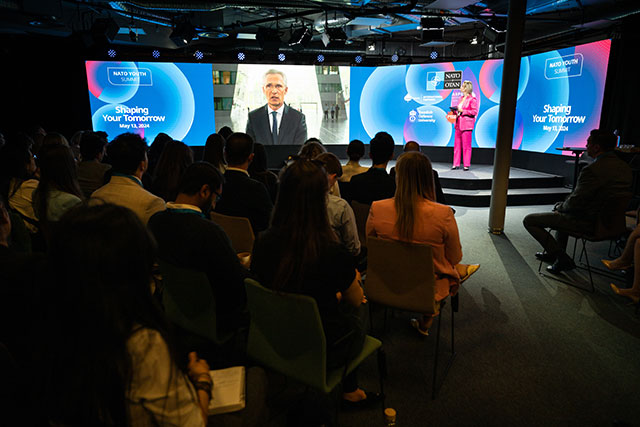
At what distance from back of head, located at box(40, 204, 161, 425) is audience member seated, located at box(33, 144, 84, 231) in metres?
1.99

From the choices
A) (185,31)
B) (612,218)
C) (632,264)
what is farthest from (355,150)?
(185,31)

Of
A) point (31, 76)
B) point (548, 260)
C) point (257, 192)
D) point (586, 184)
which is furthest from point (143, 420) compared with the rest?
point (31, 76)

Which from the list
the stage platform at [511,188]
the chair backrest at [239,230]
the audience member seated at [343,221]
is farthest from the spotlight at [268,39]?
the audience member seated at [343,221]

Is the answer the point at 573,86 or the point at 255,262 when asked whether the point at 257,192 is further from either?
the point at 573,86

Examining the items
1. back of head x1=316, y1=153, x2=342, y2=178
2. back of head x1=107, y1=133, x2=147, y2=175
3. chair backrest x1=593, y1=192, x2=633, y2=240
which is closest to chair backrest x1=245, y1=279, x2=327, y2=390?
back of head x1=107, y1=133, x2=147, y2=175

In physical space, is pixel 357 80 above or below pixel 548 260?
above

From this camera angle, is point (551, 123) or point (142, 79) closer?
point (551, 123)

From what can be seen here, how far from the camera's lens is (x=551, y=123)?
826 centimetres

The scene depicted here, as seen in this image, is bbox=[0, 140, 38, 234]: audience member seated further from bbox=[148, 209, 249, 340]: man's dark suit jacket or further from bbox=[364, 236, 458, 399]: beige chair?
bbox=[364, 236, 458, 399]: beige chair

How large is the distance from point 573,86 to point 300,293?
331 inches

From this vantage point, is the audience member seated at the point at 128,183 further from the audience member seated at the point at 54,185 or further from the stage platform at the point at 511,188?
the stage platform at the point at 511,188

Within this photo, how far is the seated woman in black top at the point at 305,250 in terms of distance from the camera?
1.58 m

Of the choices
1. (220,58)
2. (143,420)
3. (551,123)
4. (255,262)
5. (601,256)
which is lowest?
(601,256)

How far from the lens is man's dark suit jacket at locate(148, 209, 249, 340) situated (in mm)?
1821
